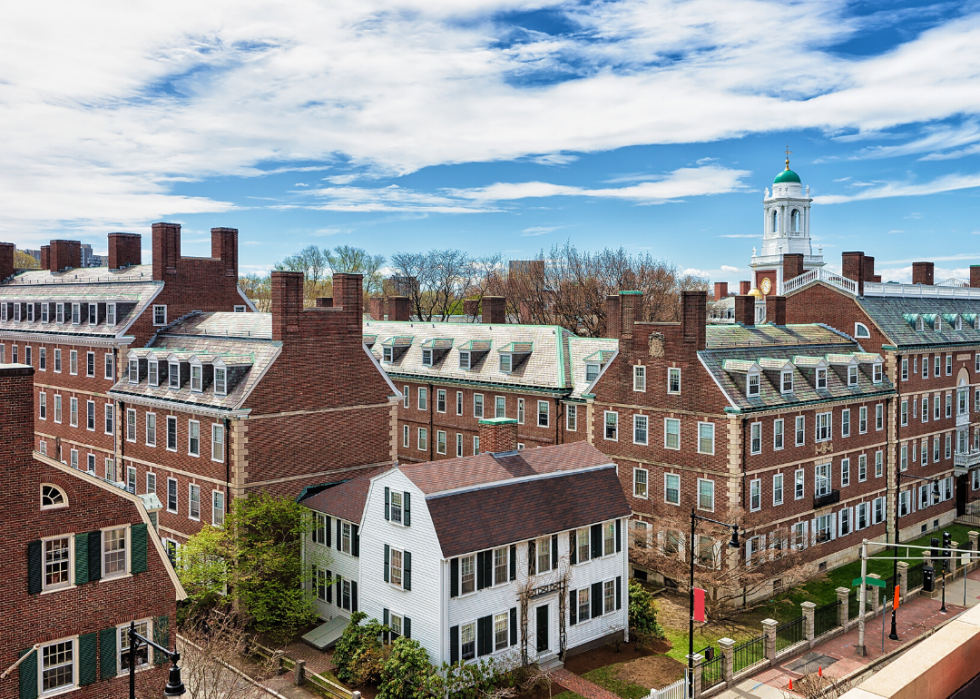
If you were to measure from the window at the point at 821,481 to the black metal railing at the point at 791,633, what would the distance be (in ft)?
31.1

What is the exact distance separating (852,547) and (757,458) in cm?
1147

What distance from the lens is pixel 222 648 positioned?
25.8m

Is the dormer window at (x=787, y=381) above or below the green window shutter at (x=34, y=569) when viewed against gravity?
above

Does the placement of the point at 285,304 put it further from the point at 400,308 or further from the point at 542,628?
the point at 400,308

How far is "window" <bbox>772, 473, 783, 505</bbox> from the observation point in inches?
1503

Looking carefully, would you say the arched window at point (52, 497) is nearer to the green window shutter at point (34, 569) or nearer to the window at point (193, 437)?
the green window shutter at point (34, 569)

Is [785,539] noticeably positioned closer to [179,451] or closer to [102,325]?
[179,451]

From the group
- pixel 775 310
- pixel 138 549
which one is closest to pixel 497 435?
pixel 138 549

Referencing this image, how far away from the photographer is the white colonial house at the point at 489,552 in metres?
27.2

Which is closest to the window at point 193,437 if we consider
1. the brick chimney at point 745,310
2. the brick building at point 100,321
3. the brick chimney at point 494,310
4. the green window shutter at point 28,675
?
the brick building at point 100,321

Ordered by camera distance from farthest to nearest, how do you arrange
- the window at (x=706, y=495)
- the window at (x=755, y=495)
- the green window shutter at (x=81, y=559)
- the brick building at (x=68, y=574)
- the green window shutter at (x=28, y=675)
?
the window at (x=706, y=495) < the window at (x=755, y=495) < the green window shutter at (x=81, y=559) < the green window shutter at (x=28, y=675) < the brick building at (x=68, y=574)

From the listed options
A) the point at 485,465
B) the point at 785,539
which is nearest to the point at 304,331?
the point at 485,465

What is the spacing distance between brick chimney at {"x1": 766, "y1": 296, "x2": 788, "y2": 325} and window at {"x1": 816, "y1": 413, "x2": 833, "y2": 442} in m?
10.00

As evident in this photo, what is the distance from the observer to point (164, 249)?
152ft
